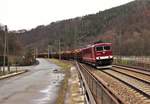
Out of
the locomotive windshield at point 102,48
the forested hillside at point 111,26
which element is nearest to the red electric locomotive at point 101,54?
the locomotive windshield at point 102,48

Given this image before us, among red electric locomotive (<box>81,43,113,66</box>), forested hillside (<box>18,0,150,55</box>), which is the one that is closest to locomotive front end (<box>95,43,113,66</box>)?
red electric locomotive (<box>81,43,113,66</box>)

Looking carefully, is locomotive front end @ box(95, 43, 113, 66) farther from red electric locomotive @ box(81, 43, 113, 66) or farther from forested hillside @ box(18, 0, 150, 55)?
forested hillside @ box(18, 0, 150, 55)

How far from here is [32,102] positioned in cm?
2106

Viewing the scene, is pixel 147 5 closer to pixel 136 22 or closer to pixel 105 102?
pixel 136 22

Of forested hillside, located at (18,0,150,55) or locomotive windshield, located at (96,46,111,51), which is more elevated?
forested hillside, located at (18,0,150,55)

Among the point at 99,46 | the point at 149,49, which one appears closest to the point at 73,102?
the point at 99,46

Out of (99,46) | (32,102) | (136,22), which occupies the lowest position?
(32,102)

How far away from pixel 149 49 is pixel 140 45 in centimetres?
473

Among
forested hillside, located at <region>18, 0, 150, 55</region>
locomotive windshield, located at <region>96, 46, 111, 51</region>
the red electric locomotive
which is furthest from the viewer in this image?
forested hillside, located at <region>18, 0, 150, 55</region>

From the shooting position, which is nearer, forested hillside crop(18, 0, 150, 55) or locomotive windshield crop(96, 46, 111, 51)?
locomotive windshield crop(96, 46, 111, 51)

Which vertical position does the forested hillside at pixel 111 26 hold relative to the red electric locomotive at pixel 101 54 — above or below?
above

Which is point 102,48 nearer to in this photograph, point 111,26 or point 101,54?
point 101,54

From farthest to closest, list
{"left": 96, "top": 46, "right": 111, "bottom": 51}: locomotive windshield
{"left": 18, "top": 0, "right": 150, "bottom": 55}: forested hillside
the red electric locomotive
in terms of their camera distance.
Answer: {"left": 18, "top": 0, "right": 150, "bottom": 55}: forested hillside < {"left": 96, "top": 46, "right": 111, "bottom": 51}: locomotive windshield < the red electric locomotive

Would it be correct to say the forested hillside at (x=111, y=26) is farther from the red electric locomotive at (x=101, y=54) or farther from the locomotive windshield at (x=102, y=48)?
the red electric locomotive at (x=101, y=54)
